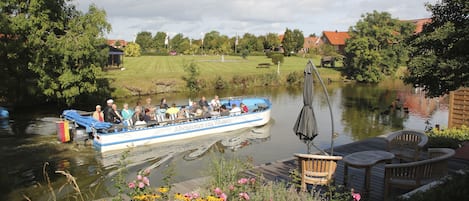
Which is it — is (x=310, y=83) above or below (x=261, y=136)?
above

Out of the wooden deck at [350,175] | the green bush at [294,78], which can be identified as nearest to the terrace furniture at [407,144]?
the wooden deck at [350,175]

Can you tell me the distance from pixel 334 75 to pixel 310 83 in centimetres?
4409

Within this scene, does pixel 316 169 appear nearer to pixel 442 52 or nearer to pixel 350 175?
pixel 350 175

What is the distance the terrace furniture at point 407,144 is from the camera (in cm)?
924

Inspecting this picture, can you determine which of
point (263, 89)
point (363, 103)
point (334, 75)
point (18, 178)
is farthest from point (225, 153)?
point (334, 75)

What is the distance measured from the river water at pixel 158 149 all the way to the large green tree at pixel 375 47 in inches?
823

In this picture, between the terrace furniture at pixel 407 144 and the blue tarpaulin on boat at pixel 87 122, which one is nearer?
the terrace furniture at pixel 407 144

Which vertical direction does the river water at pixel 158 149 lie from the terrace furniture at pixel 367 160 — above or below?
below

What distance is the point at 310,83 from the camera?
9.34 meters

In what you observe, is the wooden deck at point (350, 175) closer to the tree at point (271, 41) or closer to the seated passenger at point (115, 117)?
the seated passenger at point (115, 117)

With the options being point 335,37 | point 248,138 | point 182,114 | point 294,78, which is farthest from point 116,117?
point 335,37

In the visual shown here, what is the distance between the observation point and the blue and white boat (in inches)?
600

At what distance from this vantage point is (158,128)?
654 inches

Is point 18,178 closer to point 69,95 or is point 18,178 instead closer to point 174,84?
point 69,95
